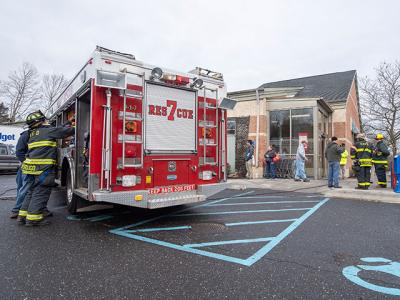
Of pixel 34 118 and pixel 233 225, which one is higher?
pixel 34 118

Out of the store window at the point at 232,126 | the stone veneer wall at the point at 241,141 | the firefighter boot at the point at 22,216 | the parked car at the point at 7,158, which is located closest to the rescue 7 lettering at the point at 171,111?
the firefighter boot at the point at 22,216

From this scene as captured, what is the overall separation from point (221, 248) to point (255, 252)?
449mm

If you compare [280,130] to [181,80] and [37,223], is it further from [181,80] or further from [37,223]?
[37,223]

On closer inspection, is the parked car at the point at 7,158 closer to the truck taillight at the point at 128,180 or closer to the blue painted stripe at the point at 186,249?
the blue painted stripe at the point at 186,249

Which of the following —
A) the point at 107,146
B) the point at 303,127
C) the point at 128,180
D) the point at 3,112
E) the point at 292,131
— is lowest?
the point at 128,180

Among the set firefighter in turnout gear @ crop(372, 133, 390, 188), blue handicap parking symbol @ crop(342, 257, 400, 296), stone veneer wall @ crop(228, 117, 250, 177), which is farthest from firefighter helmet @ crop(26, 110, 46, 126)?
stone veneer wall @ crop(228, 117, 250, 177)

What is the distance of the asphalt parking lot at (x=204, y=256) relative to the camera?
266 cm

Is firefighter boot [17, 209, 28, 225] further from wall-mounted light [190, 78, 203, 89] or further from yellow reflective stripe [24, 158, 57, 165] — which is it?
wall-mounted light [190, 78, 203, 89]

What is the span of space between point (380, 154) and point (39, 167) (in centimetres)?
963

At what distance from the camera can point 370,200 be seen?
7.73 metres

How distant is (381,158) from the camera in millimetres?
9273

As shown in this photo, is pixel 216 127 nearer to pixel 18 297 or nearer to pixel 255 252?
pixel 255 252

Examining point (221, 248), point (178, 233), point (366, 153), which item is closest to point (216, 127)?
point (178, 233)

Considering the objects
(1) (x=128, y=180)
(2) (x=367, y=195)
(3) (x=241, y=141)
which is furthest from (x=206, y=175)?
(3) (x=241, y=141)
